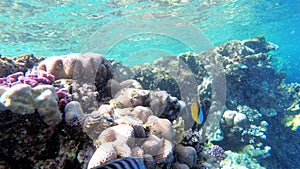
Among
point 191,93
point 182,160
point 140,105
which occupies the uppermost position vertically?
point 140,105

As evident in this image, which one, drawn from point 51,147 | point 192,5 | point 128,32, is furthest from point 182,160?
point 128,32

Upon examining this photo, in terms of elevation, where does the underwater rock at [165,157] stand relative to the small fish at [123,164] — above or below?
below

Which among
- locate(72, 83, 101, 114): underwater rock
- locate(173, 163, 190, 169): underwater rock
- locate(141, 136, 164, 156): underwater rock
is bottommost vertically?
locate(173, 163, 190, 169): underwater rock

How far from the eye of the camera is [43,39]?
2019cm

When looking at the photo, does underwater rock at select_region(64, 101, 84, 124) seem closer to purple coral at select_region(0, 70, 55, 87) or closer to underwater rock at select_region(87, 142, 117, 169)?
underwater rock at select_region(87, 142, 117, 169)

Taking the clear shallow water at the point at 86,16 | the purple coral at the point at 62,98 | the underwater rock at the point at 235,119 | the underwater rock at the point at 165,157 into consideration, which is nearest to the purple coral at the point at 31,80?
the purple coral at the point at 62,98

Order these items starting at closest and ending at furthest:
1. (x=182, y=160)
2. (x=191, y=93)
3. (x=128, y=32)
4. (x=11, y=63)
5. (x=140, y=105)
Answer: (x=182, y=160)
(x=140, y=105)
(x=11, y=63)
(x=191, y=93)
(x=128, y=32)

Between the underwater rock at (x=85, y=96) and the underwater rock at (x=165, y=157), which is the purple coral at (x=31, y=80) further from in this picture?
the underwater rock at (x=165, y=157)

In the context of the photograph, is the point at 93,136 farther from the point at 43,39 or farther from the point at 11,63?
the point at 43,39

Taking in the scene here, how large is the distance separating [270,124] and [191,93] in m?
4.77

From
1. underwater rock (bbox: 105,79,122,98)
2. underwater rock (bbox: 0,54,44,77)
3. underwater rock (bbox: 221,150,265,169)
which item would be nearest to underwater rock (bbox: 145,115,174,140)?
underwater rock (bbox: 105,79,122,98)

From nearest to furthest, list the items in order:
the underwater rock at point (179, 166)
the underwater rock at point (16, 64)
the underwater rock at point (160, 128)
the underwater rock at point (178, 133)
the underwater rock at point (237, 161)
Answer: the underwater rock at point (179, 166) → the underwater rock at point (160, 128) → the underwater rock at point (178, 133) → the underwater rock at point (16, 64) → the underwater rock at point (237, 161)

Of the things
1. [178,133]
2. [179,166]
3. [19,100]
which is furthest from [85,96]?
[179,166]

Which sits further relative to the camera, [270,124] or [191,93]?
[270,124]
